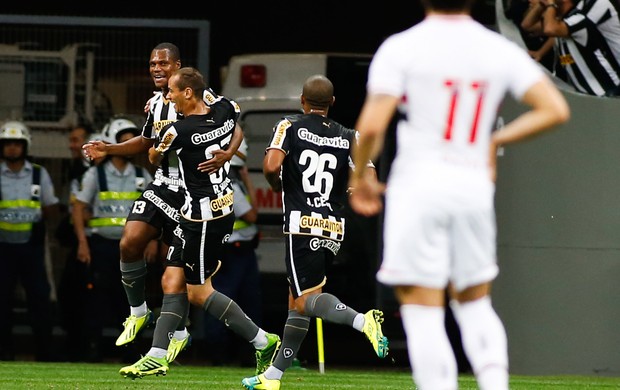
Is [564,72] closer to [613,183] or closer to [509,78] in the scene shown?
[613,183]

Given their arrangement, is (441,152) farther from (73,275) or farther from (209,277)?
(73,275)

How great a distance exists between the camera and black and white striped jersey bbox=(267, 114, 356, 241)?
8.95 m

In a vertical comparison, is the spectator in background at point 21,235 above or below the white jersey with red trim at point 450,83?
below

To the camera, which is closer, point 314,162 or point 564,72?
point 314,162

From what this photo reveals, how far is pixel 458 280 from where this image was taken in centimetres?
543

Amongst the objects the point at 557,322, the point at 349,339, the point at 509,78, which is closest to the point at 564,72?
the point at 557,322

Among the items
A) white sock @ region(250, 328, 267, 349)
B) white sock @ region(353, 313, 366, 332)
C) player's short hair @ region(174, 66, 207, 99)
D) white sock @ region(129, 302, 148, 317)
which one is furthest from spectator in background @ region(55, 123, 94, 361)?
white sock @ region(353, 313, 366, 332)

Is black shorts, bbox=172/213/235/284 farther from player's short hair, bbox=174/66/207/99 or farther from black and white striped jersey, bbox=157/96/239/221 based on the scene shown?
player's short hair, bbox=174/66/207/99

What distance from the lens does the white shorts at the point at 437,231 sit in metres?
5.27

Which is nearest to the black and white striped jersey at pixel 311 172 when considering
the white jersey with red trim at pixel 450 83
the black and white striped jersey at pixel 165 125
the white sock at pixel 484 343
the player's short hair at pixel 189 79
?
the player's short hair at pixel 189 79

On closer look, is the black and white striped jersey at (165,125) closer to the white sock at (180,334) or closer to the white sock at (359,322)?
the white sock at (180,334)

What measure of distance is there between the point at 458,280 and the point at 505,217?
7.41 metres

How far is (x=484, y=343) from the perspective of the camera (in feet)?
17.8

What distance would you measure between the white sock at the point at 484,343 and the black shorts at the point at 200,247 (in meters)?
4.10
